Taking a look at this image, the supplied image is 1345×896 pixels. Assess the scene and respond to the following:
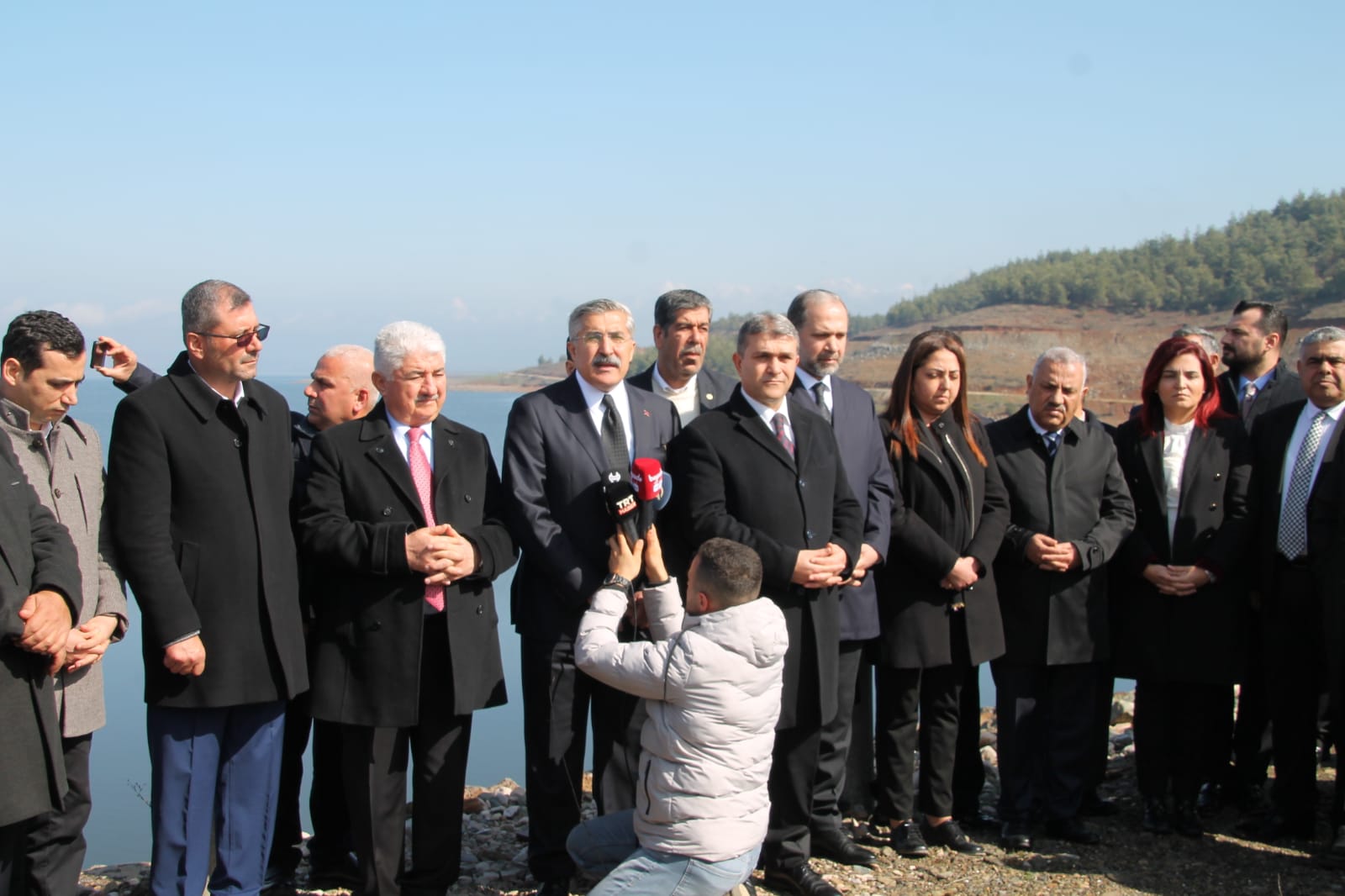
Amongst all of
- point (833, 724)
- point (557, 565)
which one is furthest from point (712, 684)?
point (833, 724)

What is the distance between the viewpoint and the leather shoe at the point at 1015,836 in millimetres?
5031

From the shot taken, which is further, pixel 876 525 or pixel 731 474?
pixel 876 525

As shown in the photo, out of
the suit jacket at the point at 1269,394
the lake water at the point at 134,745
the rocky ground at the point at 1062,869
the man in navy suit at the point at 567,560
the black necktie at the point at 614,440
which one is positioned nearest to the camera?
the man in navy suit at the point at 567,560

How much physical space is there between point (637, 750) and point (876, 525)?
1389mm

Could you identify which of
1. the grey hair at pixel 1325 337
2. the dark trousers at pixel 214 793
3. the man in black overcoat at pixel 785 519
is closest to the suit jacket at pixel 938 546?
the man in black overcoat at pixel 785 519

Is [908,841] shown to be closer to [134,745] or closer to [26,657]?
[26,657]

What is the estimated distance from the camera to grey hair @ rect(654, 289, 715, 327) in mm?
5270

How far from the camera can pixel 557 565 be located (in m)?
4.23

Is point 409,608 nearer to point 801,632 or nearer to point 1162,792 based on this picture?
point 801,632

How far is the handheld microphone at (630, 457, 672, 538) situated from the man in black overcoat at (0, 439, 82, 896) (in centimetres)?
185

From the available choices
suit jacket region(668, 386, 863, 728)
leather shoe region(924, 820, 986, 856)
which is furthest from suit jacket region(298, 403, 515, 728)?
leather shoe region(924, 820, 986, 856)

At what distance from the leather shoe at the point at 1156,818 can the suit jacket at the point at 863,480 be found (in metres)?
1.63

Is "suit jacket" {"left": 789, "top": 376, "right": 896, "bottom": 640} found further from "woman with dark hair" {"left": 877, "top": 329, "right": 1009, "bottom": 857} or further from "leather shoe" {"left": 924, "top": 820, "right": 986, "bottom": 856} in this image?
"leather shoe" {"left": 924, "top": 820, "right": 986, "bottom": 856}

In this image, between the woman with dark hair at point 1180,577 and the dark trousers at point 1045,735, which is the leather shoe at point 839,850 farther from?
the woman with dark hair at point 1180,577
